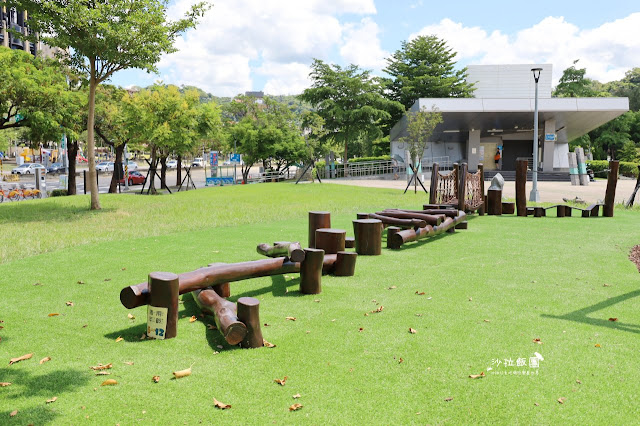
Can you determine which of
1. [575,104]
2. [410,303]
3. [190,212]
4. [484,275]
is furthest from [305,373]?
[575,104]

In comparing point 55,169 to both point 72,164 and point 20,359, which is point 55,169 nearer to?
point 72,164

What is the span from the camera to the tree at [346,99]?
152 ft

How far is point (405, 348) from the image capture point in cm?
470

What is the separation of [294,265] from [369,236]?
2644 millimetres

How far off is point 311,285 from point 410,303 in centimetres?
120

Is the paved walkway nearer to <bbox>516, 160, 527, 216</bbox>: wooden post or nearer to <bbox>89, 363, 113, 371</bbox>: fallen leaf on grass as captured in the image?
<bbox>516, 160, 527, 216</bbox>: wooden post

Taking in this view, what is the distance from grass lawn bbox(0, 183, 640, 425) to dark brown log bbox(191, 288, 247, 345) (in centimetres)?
17

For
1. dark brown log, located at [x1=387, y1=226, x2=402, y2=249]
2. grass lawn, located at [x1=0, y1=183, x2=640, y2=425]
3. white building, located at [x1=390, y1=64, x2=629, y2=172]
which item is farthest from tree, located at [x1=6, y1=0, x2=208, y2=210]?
white building, located at [x1=390, y1=64, x2=629, y2=172]

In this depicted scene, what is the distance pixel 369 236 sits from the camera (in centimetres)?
876

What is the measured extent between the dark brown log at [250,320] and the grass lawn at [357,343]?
0.10m

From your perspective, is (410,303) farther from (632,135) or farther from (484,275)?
(632,135)

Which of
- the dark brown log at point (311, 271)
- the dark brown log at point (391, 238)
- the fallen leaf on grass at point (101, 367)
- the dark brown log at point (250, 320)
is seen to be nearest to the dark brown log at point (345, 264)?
the dark brown log at point (311, 271)

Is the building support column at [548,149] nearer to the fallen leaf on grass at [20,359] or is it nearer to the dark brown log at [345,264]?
the dark brown log at [345,264]

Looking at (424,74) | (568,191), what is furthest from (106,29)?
(424,74)
